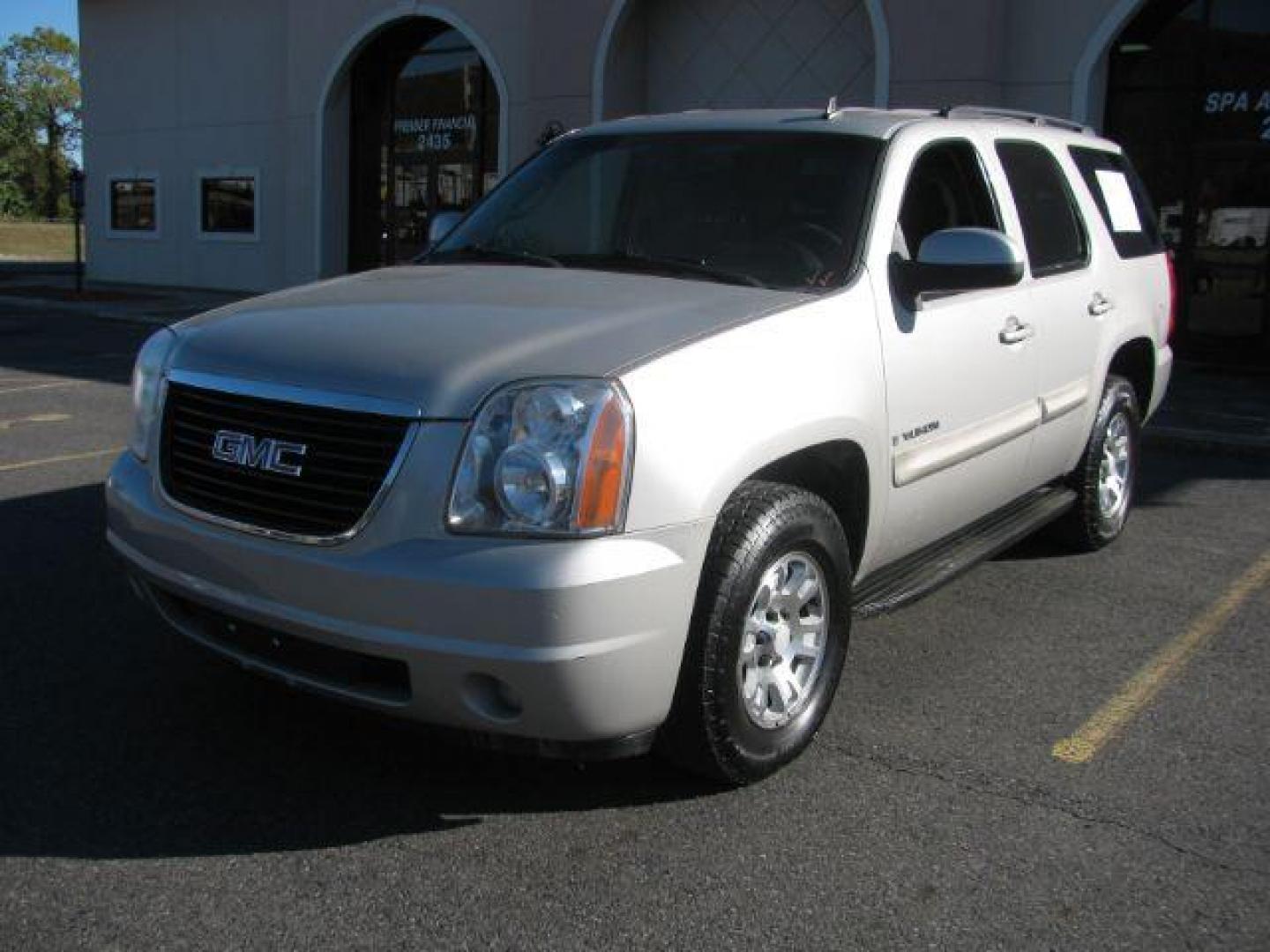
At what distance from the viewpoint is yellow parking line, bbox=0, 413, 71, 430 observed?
9266 mm

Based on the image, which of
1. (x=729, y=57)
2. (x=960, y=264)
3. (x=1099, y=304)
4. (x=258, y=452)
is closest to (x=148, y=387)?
(x=258, y=452)

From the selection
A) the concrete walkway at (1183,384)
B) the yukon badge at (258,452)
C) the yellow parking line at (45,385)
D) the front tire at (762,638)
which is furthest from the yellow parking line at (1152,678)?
the yellow parking line at (45,385)

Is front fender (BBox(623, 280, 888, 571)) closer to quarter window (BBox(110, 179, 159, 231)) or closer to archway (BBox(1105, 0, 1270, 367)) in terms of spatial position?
archway (BBox(1105, 0, 1270, 367))

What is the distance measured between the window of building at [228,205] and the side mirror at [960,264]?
20.7m

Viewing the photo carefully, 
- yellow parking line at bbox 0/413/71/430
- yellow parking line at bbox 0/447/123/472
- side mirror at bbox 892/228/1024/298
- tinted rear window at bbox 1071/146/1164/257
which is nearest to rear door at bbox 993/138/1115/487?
tinted rear window at bbox 1071/146/1164/257

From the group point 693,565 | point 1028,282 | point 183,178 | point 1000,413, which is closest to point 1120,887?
point 693,565

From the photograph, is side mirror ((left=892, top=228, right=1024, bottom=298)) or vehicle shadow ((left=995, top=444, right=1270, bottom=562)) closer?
side mirror ((left=892, top=228, right=1024, bottom=298))

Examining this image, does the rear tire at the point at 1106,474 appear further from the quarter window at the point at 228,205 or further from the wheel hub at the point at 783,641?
the quarter window at the point at 228,205

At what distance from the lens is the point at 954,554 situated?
4734mm

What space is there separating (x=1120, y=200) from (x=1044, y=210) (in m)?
1.12

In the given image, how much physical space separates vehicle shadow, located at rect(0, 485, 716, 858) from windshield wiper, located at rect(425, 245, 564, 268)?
5.34 feet

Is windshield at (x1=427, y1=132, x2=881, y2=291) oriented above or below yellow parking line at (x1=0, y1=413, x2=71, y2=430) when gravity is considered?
above

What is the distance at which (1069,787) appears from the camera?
3693 millimetres

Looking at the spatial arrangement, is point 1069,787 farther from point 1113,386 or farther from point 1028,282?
point 1113,386
